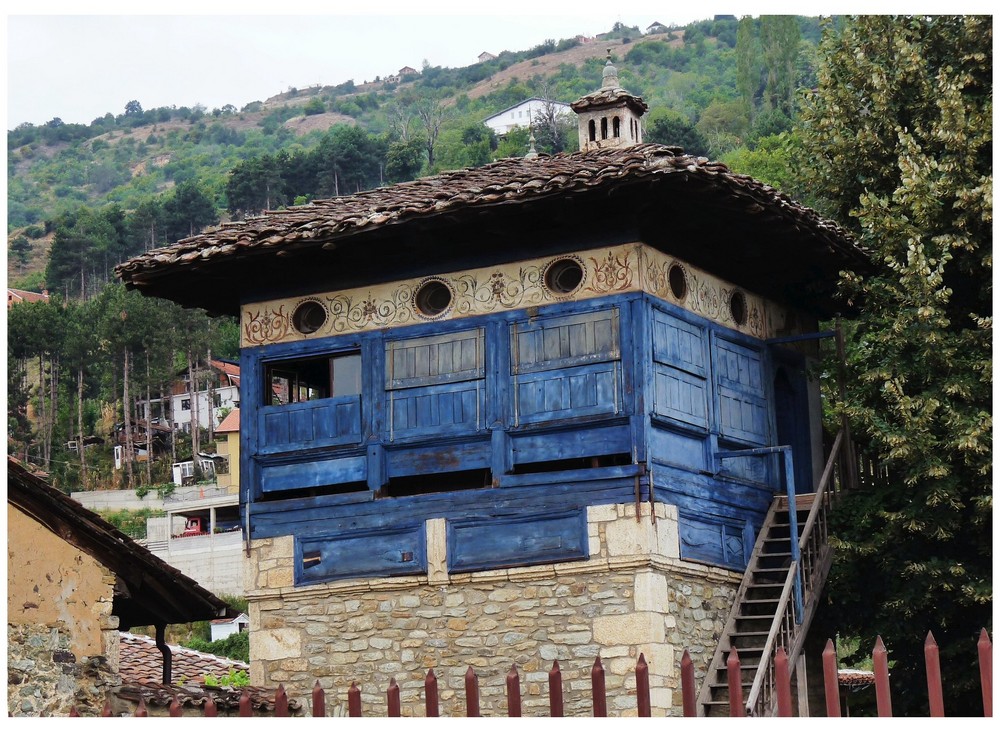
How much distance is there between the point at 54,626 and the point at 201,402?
49.7 m

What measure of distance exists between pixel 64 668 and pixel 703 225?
6.94m

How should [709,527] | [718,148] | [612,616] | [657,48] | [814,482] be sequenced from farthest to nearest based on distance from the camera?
[657,48]
[718,148]
[814,482]
[709,527]
[612,616]

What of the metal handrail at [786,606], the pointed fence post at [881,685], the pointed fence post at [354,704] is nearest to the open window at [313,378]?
the metal handrail at [786,606]

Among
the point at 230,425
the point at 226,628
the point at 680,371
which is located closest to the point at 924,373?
the point at 680,371

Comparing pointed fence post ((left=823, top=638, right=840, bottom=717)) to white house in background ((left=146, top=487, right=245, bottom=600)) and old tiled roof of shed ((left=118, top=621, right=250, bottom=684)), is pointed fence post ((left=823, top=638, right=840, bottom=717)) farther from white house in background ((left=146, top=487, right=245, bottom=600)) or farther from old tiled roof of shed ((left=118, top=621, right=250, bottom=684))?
white house in background ((left=146, top=487, right=245, bottom=600))

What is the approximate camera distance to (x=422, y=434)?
14711 mm

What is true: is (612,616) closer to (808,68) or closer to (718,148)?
(718,148)

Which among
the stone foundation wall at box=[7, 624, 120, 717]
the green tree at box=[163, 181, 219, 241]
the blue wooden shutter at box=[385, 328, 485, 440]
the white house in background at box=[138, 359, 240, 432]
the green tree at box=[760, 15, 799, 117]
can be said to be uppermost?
the green tree at box=[760, 15, 799, 117]

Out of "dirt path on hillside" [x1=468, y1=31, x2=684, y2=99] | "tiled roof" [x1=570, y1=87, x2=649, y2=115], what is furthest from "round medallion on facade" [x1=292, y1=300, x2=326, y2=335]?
"dirt path on hillside" [x1=468, y1=31, x2=684, y2=99]

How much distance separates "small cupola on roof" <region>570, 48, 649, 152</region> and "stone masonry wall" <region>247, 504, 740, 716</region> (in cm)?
446

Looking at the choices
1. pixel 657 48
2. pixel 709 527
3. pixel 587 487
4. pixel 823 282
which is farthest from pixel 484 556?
pixel 657 48

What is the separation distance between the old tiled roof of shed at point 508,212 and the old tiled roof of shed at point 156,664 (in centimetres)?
365

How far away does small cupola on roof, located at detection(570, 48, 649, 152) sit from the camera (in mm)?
16281

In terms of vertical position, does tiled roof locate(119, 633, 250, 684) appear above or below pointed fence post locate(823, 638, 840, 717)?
above
